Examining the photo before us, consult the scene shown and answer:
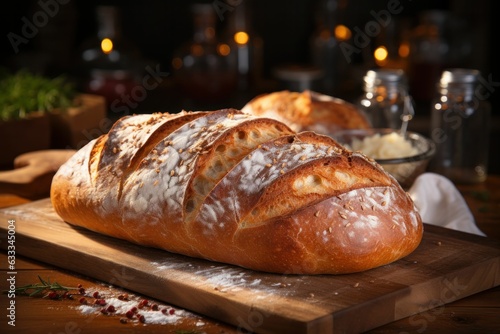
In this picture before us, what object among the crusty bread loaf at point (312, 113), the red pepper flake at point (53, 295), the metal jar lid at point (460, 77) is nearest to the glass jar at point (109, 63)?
the crusty bread loaf at point (312, 113)

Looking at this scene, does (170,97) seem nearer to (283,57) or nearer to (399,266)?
(283,57)

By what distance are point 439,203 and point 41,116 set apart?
1.42 m

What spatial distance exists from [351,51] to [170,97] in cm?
106

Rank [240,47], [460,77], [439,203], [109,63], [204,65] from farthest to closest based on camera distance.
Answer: [240,47]
[204,65]
[109,63]
[460,77]
[439,203]

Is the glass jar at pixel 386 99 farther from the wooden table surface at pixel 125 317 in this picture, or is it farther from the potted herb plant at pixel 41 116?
the wooden table surface at pixel 125 317

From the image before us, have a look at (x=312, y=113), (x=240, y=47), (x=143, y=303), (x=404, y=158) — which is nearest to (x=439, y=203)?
(x=404, y=158)

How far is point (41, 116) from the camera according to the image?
9.71 ft

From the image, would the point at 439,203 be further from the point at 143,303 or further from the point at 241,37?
the point at 241,37

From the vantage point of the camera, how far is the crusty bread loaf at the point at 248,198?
1.72m

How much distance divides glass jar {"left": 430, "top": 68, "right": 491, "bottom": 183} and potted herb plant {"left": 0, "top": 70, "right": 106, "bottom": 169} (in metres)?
1.25

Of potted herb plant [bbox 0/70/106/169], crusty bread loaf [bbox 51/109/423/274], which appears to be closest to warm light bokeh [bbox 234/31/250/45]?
potted herb plant [bbox 0/70/106/169]

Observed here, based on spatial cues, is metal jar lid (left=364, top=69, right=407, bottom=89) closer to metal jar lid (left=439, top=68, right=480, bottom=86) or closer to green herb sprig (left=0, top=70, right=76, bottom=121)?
metal jar lid (left=439, top=68, right=480, bottom=86)

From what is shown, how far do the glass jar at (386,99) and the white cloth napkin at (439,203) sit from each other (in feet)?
1.85

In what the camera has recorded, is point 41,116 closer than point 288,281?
No
